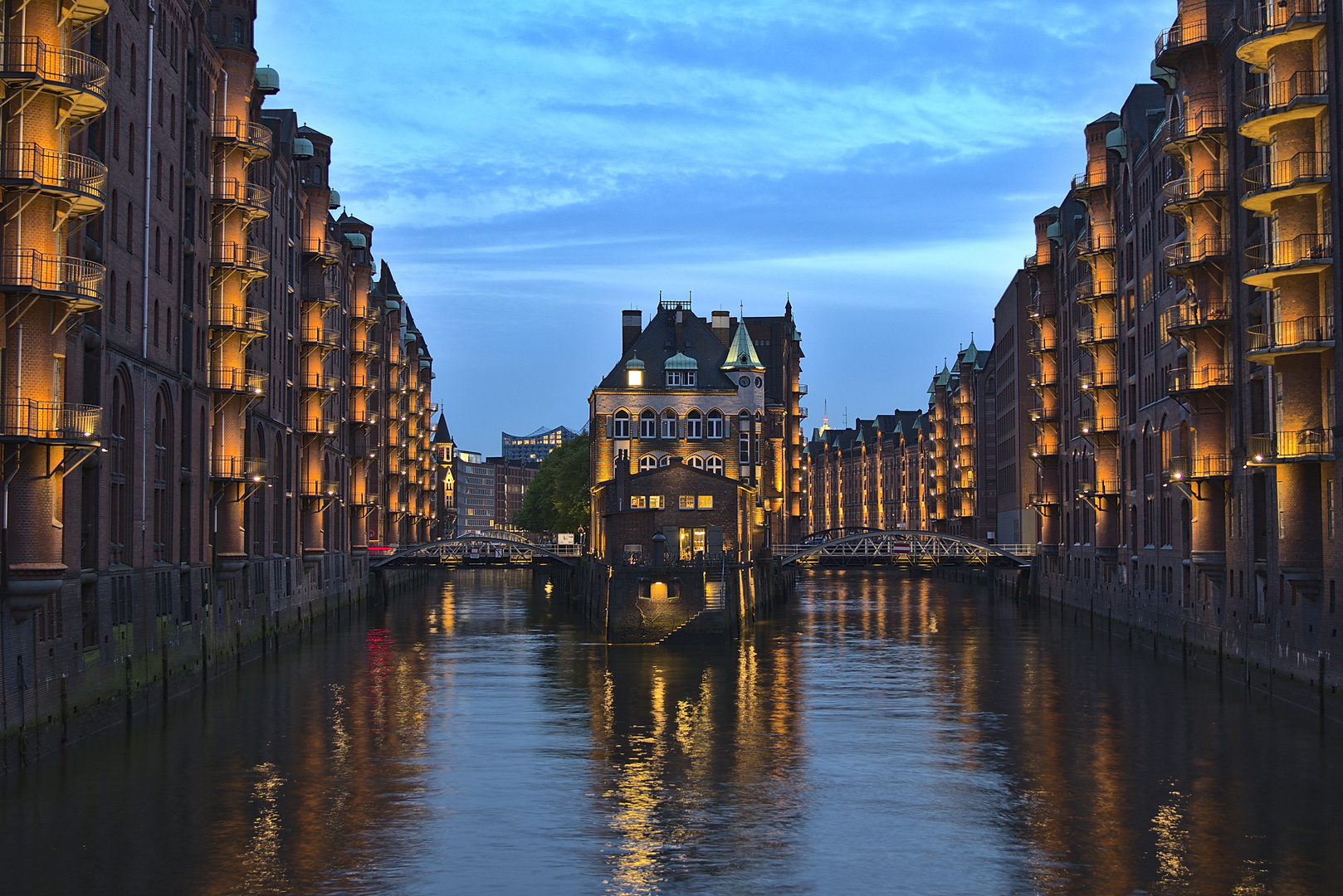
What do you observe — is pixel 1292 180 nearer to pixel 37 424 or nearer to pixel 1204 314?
pixel 1204 314

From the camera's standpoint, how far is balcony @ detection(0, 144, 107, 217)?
39031 millimetres

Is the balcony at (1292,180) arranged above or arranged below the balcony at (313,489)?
above

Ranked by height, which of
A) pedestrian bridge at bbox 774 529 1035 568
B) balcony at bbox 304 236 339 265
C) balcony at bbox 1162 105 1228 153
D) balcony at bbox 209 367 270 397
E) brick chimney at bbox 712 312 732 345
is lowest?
pedestrian bridge at bbox 774 529 1035 568

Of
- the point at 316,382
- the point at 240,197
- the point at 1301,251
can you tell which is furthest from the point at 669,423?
the point at 1301,251

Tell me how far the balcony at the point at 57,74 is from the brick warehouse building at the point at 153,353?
0.23ft

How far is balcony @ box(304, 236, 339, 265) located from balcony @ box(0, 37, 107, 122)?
48909 mm

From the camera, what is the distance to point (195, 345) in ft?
206

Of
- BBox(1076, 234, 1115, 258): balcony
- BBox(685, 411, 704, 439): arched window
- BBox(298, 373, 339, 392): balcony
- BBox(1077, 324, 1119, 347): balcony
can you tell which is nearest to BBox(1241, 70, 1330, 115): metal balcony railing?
BBox(1076, 234, 1115, 258): balcony

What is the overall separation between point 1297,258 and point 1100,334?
41146 mm

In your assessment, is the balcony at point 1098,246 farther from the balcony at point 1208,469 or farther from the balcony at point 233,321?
the balcony at point 233,321

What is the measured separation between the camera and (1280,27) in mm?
50250

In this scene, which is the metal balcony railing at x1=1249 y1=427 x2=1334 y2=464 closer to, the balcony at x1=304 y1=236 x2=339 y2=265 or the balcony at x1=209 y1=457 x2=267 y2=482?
the balcony at x1=209 y1=457 x2=267 y2=482

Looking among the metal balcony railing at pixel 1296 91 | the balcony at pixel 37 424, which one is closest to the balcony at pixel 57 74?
the balcony at pixel 37 424

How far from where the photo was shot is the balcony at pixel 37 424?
39.0m
